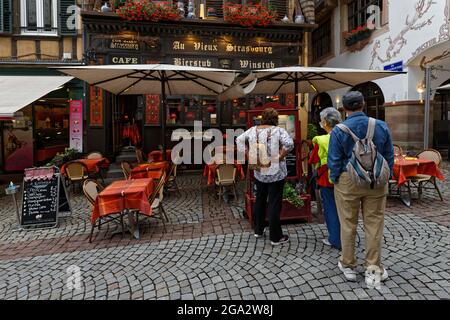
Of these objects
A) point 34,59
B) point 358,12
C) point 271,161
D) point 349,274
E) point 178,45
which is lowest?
point 349,274

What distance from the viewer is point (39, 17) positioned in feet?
32.2

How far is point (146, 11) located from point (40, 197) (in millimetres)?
6804

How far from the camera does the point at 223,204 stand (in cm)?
636

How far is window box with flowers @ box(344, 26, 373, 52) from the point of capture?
12897mm

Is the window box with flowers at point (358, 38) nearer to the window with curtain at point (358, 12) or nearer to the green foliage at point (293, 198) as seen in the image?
the window with curtain at point (358, 12)

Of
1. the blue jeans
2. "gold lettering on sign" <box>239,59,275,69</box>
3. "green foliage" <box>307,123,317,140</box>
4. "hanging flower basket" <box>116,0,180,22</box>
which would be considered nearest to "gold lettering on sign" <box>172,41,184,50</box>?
"hanging flower basket" <box>116,0,180,22</box>

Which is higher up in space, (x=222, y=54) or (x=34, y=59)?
(x=222, y=54)

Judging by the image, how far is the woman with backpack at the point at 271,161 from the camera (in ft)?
12.9

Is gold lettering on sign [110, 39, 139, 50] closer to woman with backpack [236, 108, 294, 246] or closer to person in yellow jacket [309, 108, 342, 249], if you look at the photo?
woman with backpack [236, 108, 294, 246]

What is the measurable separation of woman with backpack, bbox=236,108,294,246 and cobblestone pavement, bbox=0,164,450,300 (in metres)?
0.50

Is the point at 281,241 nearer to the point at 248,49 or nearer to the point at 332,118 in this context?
the point at 332,118

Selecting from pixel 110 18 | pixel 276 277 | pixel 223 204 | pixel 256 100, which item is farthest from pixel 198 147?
pixel 276 277

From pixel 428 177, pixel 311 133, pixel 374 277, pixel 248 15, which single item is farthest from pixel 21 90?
pixel 428 177

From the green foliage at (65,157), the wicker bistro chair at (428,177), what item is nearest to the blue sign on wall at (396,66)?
the wicker bistro chair at (428,177)
